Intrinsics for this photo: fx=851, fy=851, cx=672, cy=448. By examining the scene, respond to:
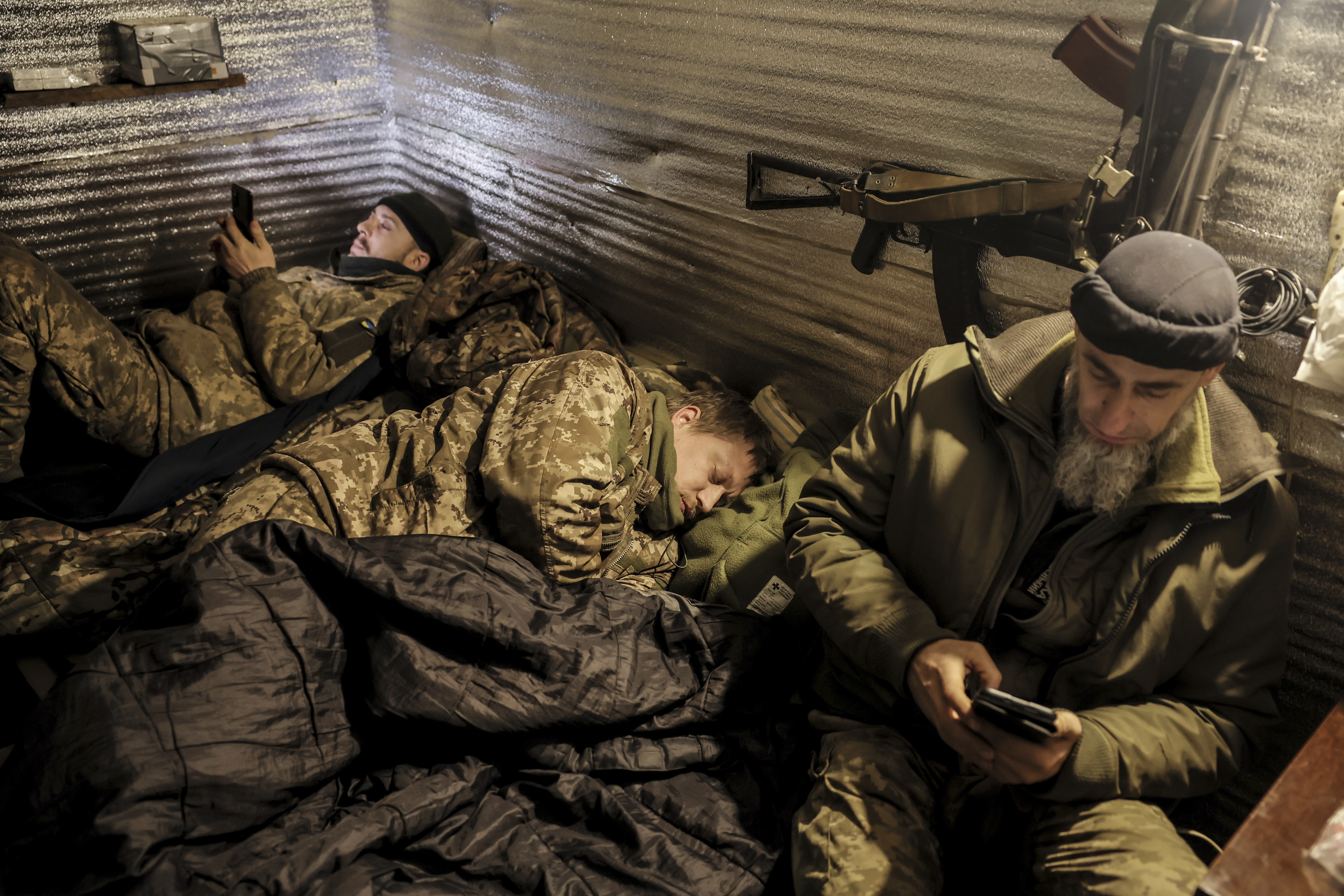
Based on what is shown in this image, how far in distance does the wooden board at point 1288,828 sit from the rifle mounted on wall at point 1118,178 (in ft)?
2.66

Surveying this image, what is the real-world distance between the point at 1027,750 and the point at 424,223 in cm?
263

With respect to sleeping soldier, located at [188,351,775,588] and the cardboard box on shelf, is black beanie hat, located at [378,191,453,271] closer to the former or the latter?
the cardboard box on shelf

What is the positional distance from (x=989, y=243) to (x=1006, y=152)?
19cm

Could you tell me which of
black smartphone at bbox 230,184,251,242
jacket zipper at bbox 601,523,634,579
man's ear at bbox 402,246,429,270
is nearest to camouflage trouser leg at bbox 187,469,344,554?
jacket zipper at bbox 601,523,634,579

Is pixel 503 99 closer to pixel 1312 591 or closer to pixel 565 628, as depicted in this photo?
pixel 565 628

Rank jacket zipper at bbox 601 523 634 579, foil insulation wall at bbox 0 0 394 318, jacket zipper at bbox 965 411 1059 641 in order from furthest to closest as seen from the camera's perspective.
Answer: foil insulation wall at bbox 0 0 394 318 < jacket zipper at bbox 601 523 634 579 < jacket zipper at bbox 965 411 1059 641

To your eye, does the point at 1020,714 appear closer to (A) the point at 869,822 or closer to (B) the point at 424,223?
(A) the point at 869,822

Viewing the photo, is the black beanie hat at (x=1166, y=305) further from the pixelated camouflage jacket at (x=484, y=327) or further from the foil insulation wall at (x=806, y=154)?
the pixelated camouflage jacket at (x=484, y=327)

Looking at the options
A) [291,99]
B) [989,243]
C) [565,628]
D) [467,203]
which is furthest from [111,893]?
[291,99]

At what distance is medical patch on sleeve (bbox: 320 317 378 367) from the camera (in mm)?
2637

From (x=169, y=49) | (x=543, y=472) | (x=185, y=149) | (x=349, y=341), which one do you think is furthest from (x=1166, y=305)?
(x=185, y=149)

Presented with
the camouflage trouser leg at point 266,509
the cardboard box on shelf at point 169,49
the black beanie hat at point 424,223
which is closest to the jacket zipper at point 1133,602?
the camouflage trouser leg at point 266,509

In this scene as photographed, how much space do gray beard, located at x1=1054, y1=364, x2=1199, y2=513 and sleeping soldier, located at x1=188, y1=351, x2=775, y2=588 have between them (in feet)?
2.92

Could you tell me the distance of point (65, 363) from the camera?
2.26 meters
